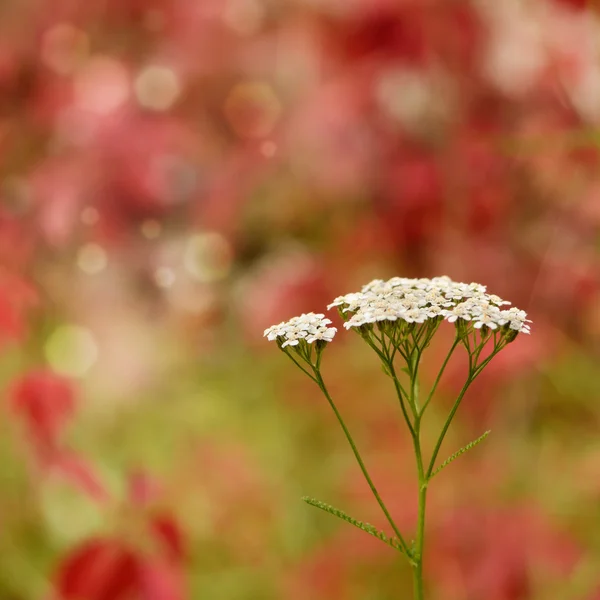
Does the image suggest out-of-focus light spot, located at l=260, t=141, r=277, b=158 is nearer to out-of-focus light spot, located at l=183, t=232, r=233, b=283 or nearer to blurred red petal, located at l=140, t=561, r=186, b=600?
out-of-focus light spot, located at l=183, t=232, r=233, b=283

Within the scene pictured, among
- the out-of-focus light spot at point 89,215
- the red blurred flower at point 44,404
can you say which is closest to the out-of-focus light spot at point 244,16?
the out-of-focus light spot at point 89,215

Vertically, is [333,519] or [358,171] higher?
[358,171]

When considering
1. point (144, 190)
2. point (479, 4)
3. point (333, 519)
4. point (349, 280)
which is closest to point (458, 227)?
point (349, 280)

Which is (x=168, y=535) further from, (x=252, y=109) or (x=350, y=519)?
(x=252, y=109)

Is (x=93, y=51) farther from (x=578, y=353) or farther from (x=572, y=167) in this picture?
(x=578, y=353)

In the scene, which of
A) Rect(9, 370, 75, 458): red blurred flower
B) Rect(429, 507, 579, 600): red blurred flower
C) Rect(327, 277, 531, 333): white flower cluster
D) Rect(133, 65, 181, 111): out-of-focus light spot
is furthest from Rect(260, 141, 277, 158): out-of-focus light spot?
Rect(327, 277, 531, 333): white flower cluster

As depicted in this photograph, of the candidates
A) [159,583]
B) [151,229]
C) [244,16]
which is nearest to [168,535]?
[159,583]
